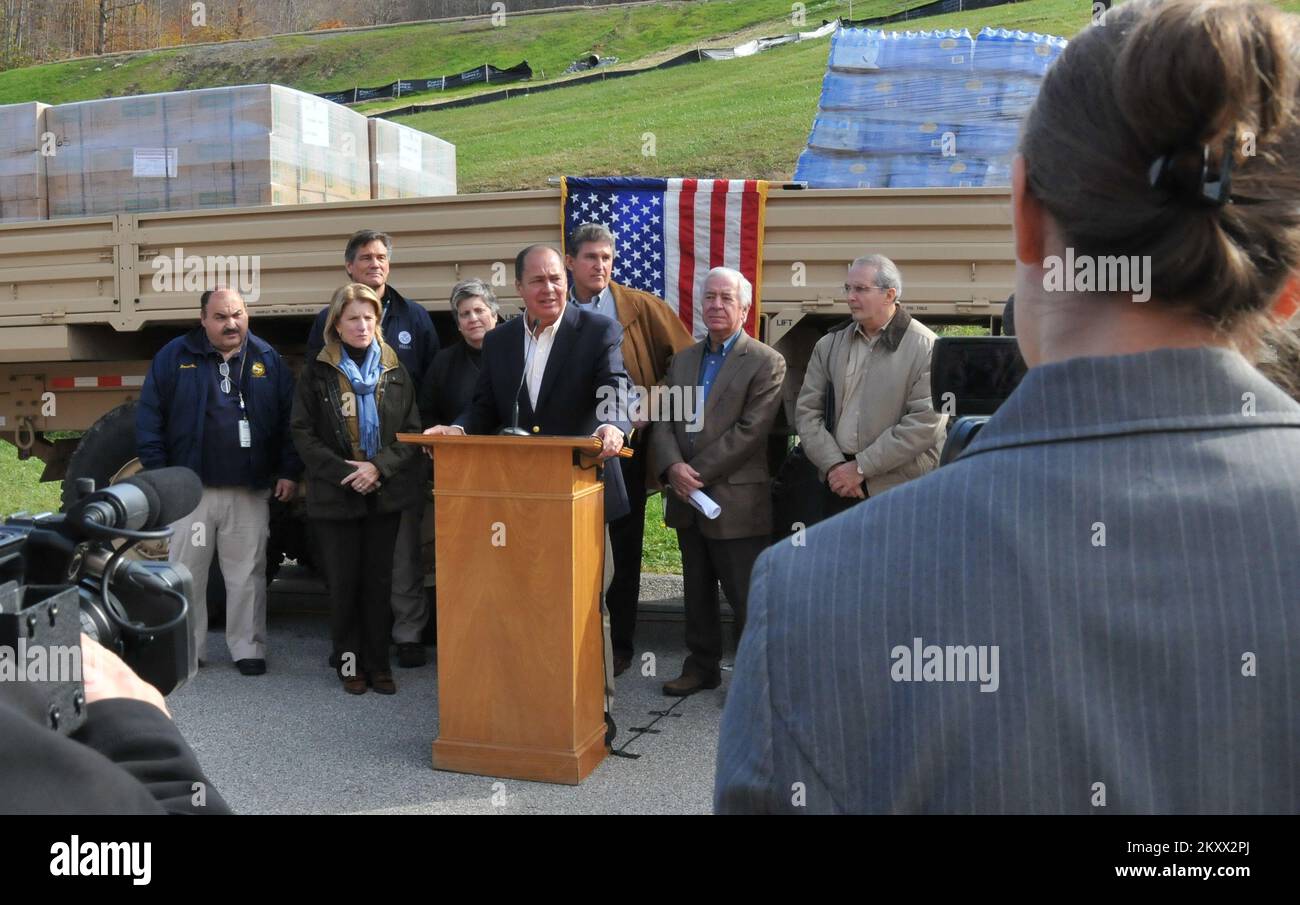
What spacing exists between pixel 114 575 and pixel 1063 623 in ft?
4.05

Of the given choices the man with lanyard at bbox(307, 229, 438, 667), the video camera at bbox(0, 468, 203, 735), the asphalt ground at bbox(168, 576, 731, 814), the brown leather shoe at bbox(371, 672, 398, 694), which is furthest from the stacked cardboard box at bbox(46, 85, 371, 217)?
the video camera at bbox(0, 468, 203, 735)

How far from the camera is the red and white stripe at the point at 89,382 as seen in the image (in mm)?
8039

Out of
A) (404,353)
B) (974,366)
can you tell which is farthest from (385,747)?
(974,366)

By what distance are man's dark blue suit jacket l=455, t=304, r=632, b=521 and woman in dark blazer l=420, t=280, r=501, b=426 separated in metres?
0.83

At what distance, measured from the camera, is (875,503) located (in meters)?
1.00

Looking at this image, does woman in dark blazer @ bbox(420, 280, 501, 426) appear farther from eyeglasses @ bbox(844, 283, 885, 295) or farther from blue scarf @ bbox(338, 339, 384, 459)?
eyeglasses @ bbox(844, 283, 885, 295)

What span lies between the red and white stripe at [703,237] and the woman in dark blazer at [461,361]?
1066 millimetres

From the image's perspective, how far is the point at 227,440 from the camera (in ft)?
22.5

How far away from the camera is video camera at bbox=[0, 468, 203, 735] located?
4.81 feet

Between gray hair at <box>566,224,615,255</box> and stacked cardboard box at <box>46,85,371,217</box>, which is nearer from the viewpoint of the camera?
gray hair at <box>566,224,615,255</box>
